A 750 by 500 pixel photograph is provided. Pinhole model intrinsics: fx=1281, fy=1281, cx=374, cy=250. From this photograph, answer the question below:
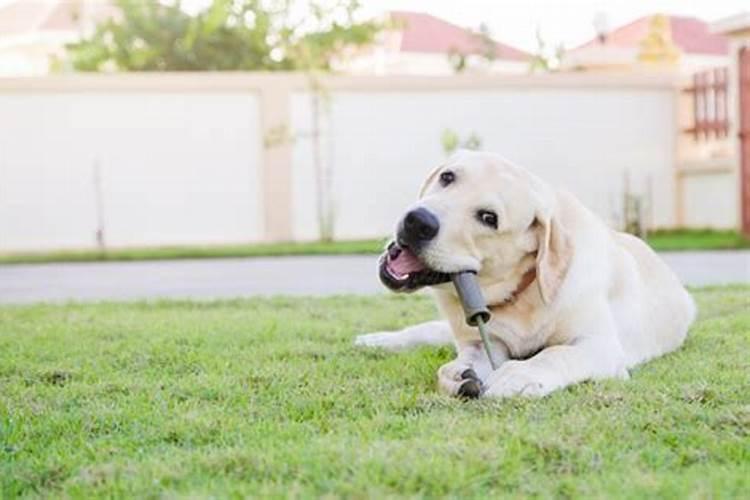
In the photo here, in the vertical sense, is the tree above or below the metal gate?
above

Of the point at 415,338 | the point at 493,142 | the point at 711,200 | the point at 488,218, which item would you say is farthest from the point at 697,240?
the point at 488,218

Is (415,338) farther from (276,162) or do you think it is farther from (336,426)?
(276,162)

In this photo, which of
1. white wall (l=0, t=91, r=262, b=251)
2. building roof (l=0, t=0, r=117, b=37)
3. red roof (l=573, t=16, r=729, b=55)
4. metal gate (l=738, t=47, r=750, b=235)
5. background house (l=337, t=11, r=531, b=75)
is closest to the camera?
metal gate (l=738, t=47, r=750, b=235)

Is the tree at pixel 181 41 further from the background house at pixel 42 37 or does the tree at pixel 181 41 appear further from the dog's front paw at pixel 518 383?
the dog's front paw at pixel 518 383

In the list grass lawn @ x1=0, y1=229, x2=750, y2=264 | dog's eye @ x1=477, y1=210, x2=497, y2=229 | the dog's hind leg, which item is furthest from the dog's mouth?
grass lawn @ x1=0, y1=229, x2=750, y2=264

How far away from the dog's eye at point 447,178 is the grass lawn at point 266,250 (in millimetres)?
7231

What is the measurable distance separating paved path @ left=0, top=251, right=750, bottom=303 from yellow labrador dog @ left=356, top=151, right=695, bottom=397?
10.9ft

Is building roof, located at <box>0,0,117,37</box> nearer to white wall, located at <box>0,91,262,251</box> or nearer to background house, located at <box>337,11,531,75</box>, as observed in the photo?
background house, located at <box>337,11,531,75</box>

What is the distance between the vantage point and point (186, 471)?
224cm

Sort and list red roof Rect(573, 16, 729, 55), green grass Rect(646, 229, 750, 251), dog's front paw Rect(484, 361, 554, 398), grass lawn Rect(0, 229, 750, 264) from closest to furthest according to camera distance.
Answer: dog's front paw Rect(484, 361, 554, 398) < green grass Rect(646, 229, 750, 251) < grass lawn Rect(0, 229, 750, 264) < red roof Rect(573, 16, 729, 55)

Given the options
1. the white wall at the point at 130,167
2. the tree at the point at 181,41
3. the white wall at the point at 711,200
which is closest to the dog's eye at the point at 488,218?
the white wall at the point at 711,200

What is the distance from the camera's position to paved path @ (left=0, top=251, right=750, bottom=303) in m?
7.28

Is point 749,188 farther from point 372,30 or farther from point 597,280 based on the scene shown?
point 597,280

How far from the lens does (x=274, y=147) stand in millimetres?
13695
